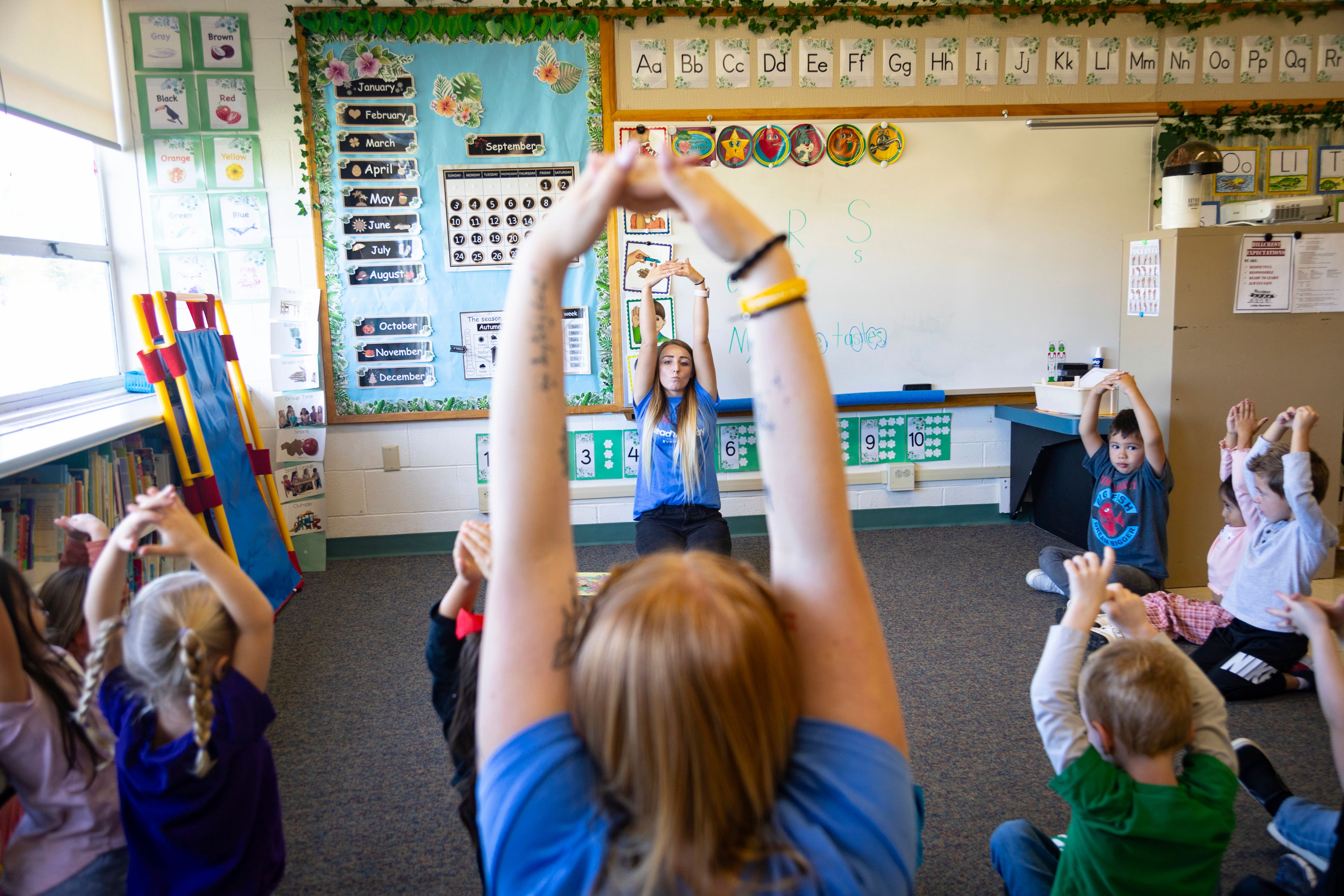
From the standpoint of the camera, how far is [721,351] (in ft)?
13.0

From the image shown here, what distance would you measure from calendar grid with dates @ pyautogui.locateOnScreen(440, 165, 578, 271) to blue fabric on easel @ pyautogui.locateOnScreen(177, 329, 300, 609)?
1.09 meters

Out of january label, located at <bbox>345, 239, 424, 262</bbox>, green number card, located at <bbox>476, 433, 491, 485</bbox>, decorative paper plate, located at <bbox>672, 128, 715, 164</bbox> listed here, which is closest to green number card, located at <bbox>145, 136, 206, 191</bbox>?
january label, located at <bbox>345, 239, 424, 262</bbox>

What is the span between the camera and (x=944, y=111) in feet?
12.7

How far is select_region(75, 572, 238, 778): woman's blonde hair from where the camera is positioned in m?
1.12

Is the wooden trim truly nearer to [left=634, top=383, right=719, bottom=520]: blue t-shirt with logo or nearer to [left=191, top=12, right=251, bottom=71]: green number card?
[left=634, top=383, right=719, bottom=520]: blue t-shirt with logo

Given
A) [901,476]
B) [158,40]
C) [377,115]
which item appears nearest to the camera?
[158,40]

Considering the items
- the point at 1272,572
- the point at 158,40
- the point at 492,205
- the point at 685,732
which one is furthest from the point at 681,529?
the point at 158,40

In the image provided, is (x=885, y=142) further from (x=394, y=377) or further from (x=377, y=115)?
(x=394, y=377)

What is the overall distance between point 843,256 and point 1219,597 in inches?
82.1

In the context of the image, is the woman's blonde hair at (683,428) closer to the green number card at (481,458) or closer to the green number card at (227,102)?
the green number card at (481,458)

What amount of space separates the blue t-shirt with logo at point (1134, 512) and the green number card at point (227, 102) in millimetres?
3805

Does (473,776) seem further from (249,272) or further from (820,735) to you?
(249,272)

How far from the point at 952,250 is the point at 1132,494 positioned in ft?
5.06

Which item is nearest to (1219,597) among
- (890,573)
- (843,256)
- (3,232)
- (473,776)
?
(890,573)
